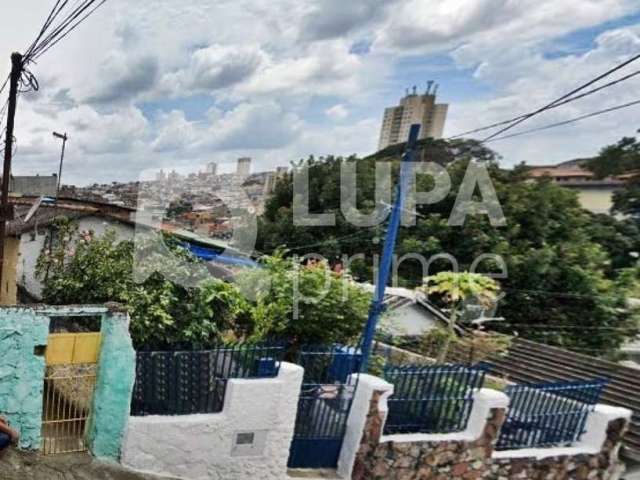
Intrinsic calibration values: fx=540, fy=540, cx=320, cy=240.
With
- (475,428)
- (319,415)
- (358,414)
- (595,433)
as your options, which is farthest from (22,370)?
(595,433)

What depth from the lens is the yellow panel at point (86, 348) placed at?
Answer: 19.0 feet

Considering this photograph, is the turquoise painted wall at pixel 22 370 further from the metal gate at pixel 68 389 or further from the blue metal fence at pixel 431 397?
the blue metal fence at pixel 431 397

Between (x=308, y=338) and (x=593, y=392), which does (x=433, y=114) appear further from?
(x=593, y=392)

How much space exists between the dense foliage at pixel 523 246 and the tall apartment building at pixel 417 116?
3204 millimetres

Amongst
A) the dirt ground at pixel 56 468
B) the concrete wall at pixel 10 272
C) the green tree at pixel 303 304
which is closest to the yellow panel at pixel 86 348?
the dirt ground at pixel 56 468

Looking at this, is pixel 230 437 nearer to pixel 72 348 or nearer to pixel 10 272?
pixel 72 348

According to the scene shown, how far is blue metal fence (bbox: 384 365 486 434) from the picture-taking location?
7.39m

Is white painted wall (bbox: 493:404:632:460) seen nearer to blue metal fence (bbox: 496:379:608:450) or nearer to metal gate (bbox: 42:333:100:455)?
blue metal fence (bbox: 496:379:608:450)

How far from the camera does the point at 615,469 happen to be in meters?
9.03

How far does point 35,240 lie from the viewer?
14.0 m

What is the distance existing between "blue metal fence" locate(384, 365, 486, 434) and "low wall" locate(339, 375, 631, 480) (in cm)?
14

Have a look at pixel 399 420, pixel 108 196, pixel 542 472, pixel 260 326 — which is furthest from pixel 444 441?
pixel 108 196

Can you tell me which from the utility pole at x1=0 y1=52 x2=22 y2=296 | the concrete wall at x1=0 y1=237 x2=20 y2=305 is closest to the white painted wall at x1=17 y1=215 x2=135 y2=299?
the concrete wall at x1=0 y1=237 x2=20 y2=305

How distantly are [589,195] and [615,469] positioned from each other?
66.5 ft
